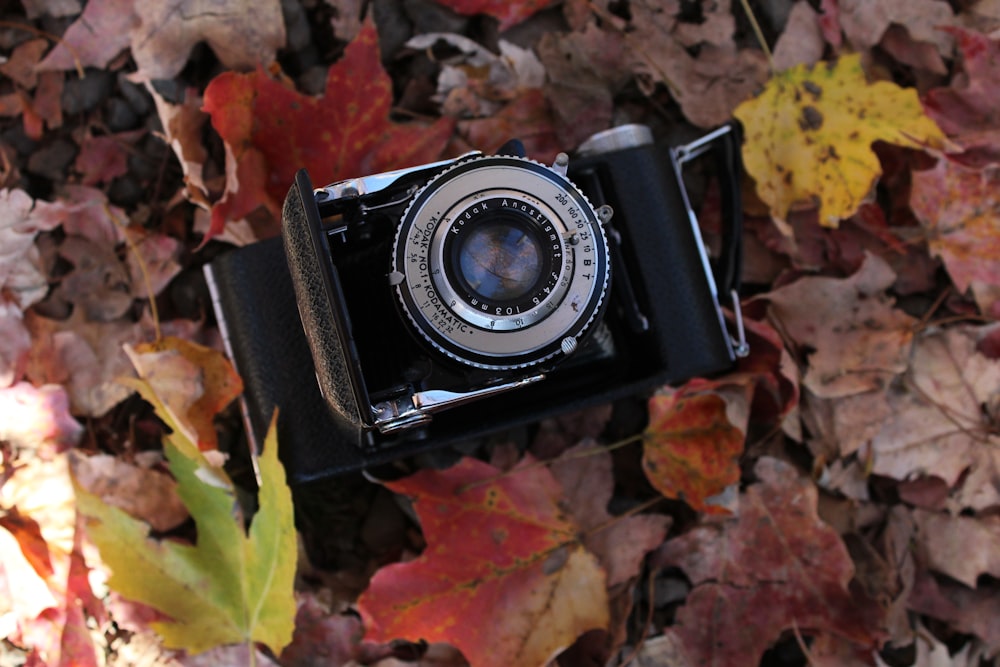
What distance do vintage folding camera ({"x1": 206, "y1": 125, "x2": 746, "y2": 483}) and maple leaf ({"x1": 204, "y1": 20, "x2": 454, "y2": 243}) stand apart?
138 millimetres

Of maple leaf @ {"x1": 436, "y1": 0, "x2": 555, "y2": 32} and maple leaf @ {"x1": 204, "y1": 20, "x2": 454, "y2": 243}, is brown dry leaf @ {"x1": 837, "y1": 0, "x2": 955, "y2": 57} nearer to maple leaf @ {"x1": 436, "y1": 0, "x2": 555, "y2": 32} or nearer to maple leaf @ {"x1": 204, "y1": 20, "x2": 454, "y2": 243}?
maple leaf @ {"x1": 436, "y1": 0, "x2": 555, "y2": 32}

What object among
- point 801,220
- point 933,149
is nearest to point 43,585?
point 801,220

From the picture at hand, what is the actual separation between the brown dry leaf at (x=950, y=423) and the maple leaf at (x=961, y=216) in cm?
9

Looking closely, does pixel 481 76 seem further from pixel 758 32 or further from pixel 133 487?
pixel 133 487

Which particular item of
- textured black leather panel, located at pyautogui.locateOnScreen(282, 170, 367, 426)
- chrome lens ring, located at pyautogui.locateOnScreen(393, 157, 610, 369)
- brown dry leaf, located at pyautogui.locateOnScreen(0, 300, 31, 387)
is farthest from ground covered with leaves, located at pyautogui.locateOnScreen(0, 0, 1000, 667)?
chrome lens ring, located at pyautogui.locateOnScreen(393, 157, 610, 369)

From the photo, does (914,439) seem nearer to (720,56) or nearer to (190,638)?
(720,56)

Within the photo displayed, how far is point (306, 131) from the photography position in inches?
46.3

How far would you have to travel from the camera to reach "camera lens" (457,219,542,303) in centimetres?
89

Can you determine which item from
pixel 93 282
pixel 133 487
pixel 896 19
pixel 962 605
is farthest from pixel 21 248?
pixel 962 605

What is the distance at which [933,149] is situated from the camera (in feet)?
4.02

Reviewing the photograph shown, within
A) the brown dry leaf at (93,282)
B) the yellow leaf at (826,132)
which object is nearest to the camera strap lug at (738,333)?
the yellow leaf at (826,132)

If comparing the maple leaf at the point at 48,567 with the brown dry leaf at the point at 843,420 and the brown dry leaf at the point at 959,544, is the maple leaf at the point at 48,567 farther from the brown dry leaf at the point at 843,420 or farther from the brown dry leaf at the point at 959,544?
the brown dry leaf at the point at 959,544

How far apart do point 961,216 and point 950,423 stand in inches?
11.0

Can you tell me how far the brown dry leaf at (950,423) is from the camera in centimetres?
124
